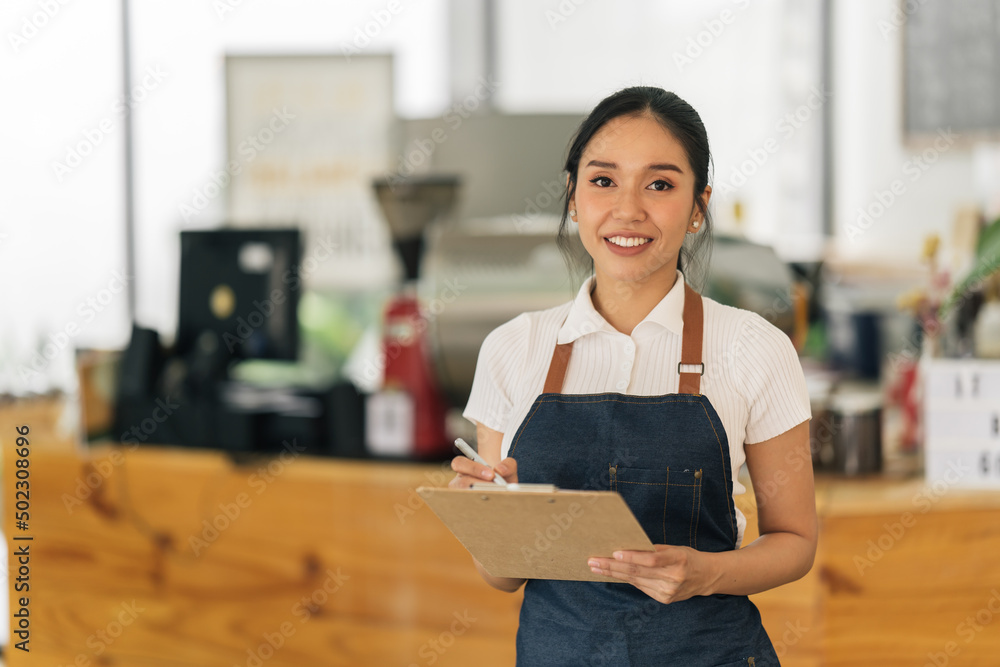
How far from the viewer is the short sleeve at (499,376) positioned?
1.10 metres

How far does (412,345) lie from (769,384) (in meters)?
A: 1.40

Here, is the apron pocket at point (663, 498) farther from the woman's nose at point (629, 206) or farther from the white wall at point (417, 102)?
the white wall at point (417, 102)

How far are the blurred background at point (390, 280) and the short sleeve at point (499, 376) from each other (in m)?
0.29

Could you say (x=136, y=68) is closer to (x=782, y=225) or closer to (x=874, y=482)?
(x=782, y=225)

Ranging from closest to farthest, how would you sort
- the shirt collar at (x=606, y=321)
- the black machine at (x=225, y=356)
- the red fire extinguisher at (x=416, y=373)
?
the shirt collar at (x=606, y=321), the red fire extinguisher at (x=416, y=373), the black machine at (x=225, y=356)

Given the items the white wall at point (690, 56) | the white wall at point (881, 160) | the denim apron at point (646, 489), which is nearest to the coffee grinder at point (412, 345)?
the denim apron at point (646, 489)

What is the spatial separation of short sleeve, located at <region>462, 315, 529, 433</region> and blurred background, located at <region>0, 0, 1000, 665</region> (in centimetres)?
29

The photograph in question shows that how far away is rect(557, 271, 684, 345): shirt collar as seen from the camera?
3.44ft

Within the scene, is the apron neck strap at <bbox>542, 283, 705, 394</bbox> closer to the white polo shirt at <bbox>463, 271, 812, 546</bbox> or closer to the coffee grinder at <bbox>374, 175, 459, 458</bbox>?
the white polo shirt at <bbox>463, 271, 812, 546</bbox>

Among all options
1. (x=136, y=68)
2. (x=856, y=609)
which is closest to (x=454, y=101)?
(x=136, y=68)

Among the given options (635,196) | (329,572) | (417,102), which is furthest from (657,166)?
(417,102)

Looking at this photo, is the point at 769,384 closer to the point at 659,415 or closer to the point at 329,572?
the point at 659,415

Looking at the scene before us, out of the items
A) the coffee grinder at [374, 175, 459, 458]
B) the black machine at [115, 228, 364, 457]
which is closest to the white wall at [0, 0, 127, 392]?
the black machine at [115, 228, 364, 457]

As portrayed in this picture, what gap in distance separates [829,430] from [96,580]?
190 cm
